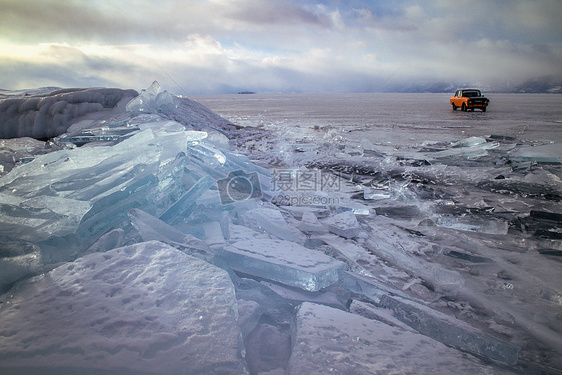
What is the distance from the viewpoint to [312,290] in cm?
146

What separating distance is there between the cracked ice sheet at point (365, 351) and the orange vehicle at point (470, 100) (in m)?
18.9

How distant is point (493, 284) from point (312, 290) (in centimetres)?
128

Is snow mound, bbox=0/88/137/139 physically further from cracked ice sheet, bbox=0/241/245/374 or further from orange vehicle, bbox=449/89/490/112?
orange vehicle, bbox=449/89/490/112

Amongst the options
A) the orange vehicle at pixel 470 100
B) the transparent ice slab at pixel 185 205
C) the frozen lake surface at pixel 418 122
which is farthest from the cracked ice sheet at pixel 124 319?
the orange vehicle at pixel 470 100

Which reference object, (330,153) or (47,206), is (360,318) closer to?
(47,206)

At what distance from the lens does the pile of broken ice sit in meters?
0.90

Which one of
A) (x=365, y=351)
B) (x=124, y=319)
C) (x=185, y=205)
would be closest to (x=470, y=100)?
(x=185, y=205)

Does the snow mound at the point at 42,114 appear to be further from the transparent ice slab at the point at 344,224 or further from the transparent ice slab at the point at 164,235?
the transparent ice slab at the point at 344,224

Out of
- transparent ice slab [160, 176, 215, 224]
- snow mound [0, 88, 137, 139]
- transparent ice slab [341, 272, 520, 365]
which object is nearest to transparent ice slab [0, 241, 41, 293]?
transparent ice slab [160, 176, 215, 224]

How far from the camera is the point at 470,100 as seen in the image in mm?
15680

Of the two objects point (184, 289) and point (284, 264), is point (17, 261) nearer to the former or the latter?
point (184, 289)

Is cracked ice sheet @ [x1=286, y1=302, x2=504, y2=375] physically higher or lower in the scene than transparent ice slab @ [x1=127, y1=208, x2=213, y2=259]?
lower

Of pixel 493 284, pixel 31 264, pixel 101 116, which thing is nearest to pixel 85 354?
pixel 31 264

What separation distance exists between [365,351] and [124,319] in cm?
91
